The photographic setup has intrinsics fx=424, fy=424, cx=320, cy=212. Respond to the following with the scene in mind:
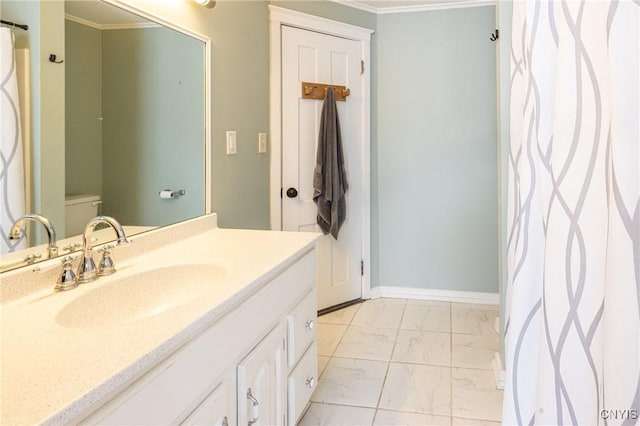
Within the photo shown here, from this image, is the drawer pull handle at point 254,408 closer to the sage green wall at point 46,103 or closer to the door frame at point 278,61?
the sage green wall at point 46,103

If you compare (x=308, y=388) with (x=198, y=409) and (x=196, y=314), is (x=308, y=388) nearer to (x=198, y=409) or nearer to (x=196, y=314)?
(x=198, y=409)

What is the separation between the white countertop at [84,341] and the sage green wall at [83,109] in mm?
260

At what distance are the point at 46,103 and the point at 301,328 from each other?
112cm

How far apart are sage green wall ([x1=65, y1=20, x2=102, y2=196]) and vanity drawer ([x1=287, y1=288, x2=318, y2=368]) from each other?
809 mm

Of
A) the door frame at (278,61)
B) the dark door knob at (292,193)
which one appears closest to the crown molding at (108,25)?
the door frame at (278,61)

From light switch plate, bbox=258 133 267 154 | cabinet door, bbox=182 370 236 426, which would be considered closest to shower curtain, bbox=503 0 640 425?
cabinet door, bbox=182 370 236 426

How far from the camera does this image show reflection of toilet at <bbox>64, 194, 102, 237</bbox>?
1266 millimetres

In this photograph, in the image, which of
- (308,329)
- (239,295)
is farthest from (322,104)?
(239,295)

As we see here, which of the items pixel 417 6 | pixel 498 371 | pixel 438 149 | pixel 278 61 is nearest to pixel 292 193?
pixel 278 61

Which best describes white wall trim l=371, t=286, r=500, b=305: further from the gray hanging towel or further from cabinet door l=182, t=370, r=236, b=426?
cabinet door l=182, t=370, r=236, b=426

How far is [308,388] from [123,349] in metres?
1.13

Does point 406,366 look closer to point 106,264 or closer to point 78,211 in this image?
point 106,264

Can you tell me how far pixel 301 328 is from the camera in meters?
1.64

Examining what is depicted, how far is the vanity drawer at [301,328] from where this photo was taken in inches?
60.4
